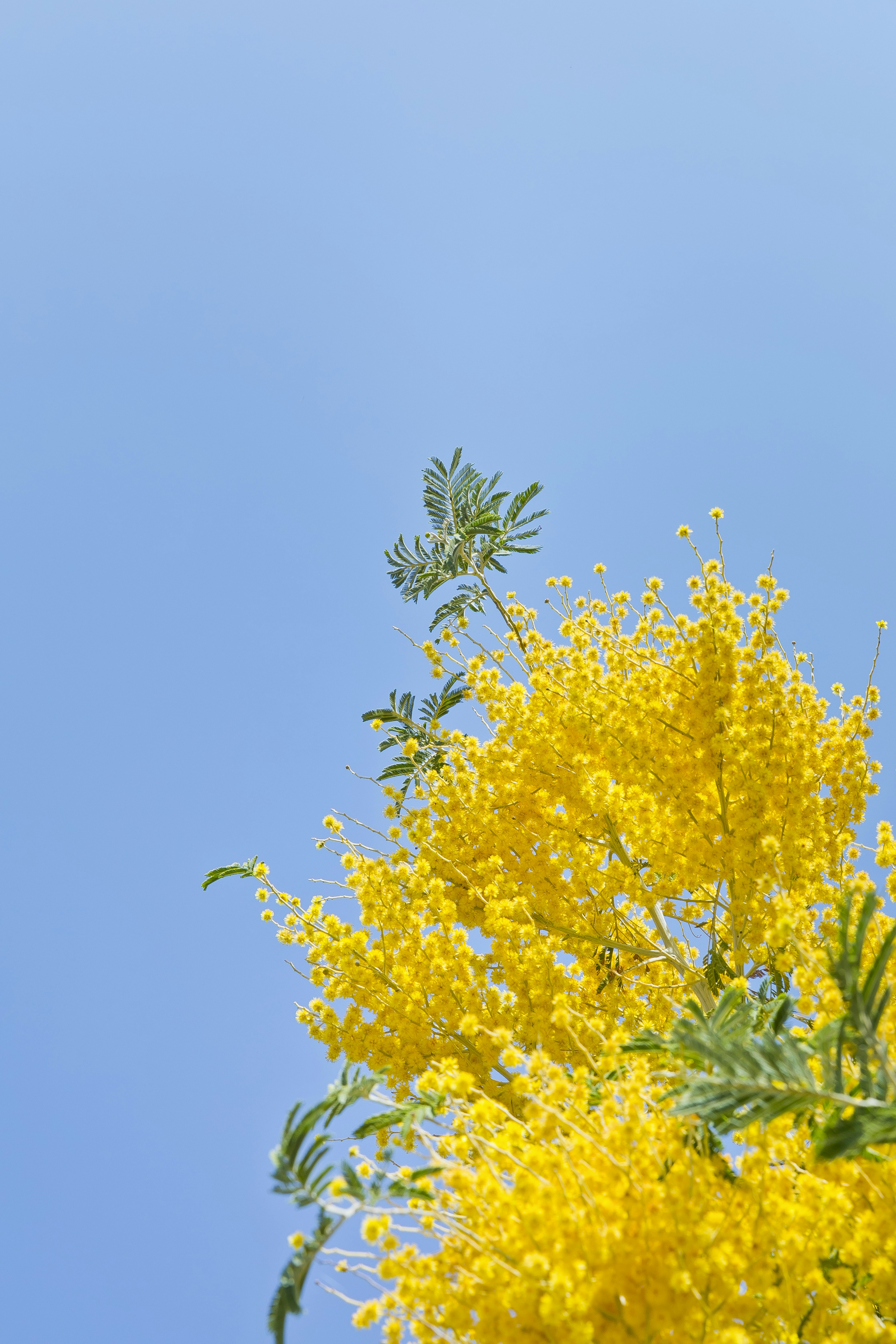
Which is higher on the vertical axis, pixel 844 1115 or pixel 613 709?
pixel 613 709

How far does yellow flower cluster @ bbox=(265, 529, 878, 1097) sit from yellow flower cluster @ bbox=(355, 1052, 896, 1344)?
4.59 ft

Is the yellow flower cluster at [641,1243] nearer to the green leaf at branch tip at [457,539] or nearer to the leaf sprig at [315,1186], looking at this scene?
the leaf sprig at [315,1186]

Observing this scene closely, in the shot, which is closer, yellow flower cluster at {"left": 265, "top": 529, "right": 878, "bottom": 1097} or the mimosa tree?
the mimosa tree

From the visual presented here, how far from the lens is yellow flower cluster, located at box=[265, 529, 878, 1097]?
4613mm

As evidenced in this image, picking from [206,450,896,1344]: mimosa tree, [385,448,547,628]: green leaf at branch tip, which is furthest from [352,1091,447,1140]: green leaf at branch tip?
[385,448,547,628]: green leaf at branch tip

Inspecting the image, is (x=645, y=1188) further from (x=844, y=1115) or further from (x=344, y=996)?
(x=344, y=996)

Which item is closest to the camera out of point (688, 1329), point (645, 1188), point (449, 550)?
point (688, 1329)

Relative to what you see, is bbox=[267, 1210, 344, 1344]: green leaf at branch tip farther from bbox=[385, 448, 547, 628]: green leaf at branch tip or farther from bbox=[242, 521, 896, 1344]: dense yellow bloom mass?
bbox=[385, 448, 547, 628]: green leaf at branch tip

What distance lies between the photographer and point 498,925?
4625 mm

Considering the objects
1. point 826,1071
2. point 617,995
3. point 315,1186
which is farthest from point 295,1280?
point 617,995

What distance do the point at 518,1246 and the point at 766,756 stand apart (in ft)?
10.8

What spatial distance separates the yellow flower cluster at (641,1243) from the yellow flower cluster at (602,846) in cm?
140

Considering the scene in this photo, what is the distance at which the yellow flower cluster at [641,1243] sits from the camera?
94.4 inches

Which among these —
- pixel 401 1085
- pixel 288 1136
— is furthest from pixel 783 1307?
pixel 401 1085
